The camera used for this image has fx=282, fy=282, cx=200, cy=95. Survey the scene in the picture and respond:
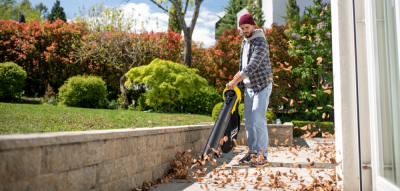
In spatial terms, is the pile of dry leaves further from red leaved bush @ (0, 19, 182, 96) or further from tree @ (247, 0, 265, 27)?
tree @ (247, 0, 265, 27)

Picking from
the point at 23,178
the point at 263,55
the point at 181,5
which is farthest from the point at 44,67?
the point at 23,178

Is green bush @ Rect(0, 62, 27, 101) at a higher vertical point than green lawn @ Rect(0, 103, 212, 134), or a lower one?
higher

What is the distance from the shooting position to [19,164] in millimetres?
1331

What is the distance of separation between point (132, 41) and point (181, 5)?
227 centimetres

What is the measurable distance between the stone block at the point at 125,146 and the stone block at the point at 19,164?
705 millimetres

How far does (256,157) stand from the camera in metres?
3.43

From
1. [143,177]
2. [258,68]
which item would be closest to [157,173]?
[143,177]

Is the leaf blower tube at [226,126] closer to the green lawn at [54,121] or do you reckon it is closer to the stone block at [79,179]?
the green lawn at [54,121]

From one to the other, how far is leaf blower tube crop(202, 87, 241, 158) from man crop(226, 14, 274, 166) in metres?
0.17

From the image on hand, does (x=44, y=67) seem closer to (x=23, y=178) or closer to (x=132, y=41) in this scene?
(x=132, y=41)

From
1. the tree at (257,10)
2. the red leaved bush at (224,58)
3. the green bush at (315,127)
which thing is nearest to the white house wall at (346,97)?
the green bush at (315,127)

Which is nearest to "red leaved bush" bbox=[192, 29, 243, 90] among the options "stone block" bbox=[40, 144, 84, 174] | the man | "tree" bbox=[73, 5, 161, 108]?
"tree" bbox=[73, 5, 161, 108]

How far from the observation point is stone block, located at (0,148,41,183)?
49.8 inches

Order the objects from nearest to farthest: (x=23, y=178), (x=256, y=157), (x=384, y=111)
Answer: (x=23, y=178)
(x=384, y=111)
(x=256, y=157)
